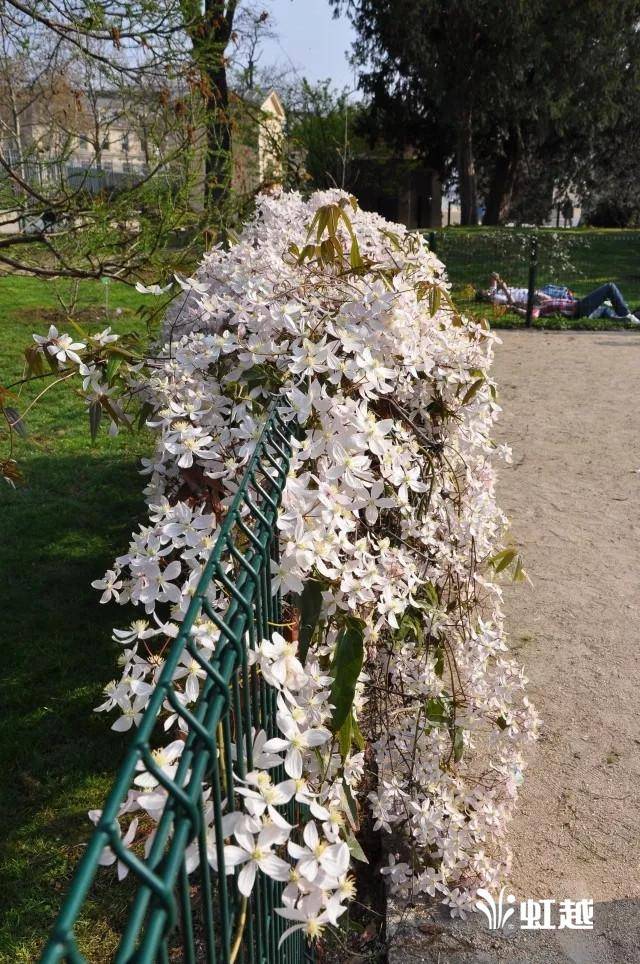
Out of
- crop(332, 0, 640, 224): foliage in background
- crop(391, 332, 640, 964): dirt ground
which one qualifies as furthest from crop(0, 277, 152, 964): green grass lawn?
crop(332, 0, 640, 224): foliage in background

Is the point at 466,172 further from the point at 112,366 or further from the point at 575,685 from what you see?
the point at 112,366

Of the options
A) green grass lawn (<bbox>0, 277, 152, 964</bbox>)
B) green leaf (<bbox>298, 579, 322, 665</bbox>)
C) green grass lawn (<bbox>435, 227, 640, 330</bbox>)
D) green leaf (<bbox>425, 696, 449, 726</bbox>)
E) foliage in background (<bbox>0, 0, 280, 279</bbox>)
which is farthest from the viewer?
green grass lawn (<bbox>435, 227, 640, 330</bbox>)

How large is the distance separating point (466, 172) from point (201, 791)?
86.4 ft

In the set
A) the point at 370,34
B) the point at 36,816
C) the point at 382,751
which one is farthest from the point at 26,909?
the point at 370,34

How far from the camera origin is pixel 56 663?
3576mm

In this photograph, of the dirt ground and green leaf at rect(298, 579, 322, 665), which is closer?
green leaf at rect(298, 579, 322, 665)

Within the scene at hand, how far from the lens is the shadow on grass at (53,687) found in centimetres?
238

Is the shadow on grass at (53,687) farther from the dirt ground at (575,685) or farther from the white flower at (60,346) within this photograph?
the white flower at (60,346)

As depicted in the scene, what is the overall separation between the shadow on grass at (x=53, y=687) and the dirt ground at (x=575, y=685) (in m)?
1.11

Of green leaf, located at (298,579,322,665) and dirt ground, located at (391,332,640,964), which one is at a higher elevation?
green leaf, located at (298,579,322,665)

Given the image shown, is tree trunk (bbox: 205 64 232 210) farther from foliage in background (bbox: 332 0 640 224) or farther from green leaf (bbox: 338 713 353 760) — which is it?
foliage in background (bbox: 332 0 640 224)

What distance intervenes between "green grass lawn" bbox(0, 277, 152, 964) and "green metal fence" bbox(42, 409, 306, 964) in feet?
3.26

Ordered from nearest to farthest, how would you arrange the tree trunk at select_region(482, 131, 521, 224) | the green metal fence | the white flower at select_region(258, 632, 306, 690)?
the green metal fence → the white flower at select_region(258, 632, 306, 690) → the tree trunk at select_region(482, 131, 521, 224)

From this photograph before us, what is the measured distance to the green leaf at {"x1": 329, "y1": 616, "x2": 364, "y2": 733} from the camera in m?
1.55
